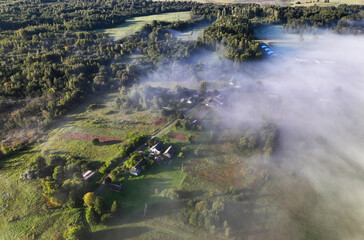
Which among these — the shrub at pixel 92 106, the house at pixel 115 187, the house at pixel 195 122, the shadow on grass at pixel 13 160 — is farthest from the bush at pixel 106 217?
the shrub at pixel 92 106

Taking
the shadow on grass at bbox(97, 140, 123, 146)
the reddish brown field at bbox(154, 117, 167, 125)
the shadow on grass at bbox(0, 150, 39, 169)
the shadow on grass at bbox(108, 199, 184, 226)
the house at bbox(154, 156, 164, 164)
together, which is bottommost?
the shadow on grass at bbox(108, 199, 184, 226)

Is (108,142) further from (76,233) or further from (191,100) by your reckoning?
(191,100)

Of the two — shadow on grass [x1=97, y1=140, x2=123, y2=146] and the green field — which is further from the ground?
the green field

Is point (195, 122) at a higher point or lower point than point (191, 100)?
lower

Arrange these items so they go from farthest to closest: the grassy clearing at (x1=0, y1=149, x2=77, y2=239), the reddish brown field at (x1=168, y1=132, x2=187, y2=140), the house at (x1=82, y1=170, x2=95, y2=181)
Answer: the reddish brown field at (x1=168, y1=132, x2=187, y2=140)
the house at (x1=82, y1=170, x2=95, y2=181)
the grassy clearing at (x1=0, y1=149, x2=77, y2=239)

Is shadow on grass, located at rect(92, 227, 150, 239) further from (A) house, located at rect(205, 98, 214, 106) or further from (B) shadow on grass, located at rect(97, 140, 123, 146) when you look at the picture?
(A) house, located at rect(205, 98, 214, 106)

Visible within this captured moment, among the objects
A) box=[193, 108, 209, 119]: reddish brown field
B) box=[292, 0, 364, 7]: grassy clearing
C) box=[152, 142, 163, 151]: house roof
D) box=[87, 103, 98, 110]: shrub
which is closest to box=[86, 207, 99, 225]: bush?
box=[152, 142, 163, 151]: house roof

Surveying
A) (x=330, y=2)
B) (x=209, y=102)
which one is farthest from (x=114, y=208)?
(x=330, y=2)

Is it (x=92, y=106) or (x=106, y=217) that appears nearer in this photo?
(x=106, y=217)
